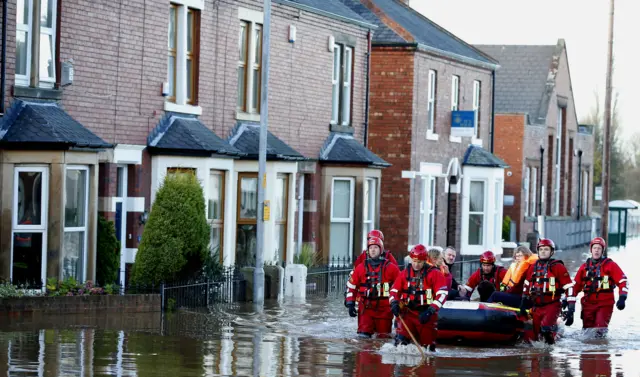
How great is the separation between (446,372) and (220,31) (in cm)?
1293

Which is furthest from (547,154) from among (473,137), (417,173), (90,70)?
(90,70)

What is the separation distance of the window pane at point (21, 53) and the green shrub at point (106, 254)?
2986mm

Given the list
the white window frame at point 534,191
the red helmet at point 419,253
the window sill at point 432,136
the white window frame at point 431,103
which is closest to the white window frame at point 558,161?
the white window frame at point 534,191

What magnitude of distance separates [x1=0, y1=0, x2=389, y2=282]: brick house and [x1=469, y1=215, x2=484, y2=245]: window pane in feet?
26.7

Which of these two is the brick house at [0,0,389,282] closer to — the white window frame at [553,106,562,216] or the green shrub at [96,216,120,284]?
the green shrub at [96,216,120,284]

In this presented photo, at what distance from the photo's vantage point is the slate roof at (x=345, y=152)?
31.9 m

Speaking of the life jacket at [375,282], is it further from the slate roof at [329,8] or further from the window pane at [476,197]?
the window pane at [476,197]

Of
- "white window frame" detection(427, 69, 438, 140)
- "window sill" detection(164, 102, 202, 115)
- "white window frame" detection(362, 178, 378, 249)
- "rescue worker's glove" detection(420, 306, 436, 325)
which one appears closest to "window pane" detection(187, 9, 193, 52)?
"window sill" detection(164, 102, 202, 115)

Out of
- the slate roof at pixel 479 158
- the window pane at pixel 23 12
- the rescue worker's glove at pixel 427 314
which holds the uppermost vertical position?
the window pane at pixel 23 12

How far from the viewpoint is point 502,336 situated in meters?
19.9

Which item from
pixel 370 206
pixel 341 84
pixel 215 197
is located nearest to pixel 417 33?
pixel 341 84

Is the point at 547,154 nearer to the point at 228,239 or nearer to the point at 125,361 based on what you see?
the point at 228,239

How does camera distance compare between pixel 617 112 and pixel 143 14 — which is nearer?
pixel 143 14

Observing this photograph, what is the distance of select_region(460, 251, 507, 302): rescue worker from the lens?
21.3m
